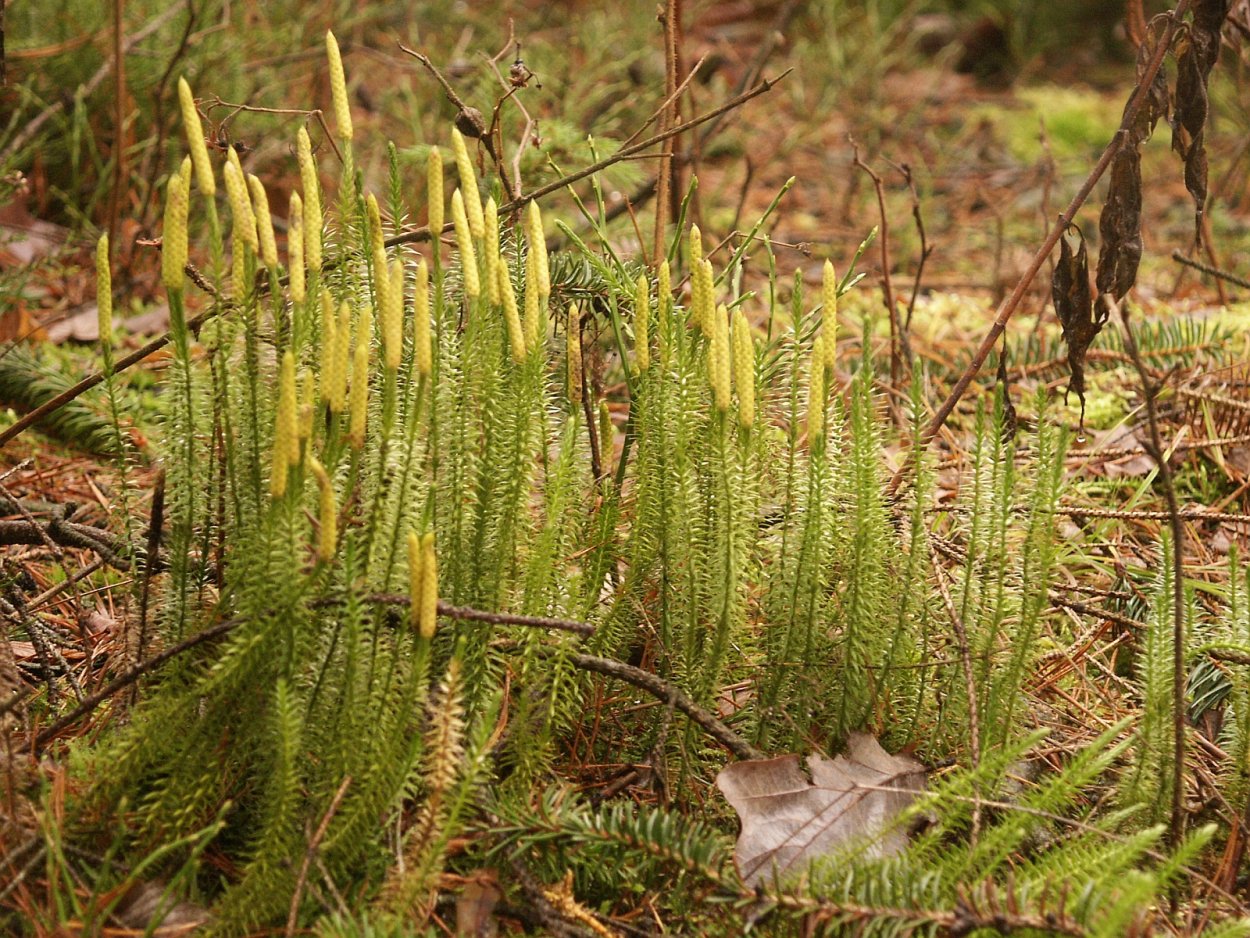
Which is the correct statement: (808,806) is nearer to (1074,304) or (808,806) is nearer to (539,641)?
(539,641)

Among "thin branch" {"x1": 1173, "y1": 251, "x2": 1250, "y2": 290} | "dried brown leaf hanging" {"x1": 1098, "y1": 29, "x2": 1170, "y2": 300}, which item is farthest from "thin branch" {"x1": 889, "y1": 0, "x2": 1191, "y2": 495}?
"thin branch" {"x1": 1173, "y1": 251, "x2": 1250, "y2": 290}

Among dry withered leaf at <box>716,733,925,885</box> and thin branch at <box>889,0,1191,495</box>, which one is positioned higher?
thin branch at <box>889,0,1191,495</box>

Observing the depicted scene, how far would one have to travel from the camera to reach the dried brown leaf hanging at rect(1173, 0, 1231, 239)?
2061 mm

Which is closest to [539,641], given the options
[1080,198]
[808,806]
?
[808,806]

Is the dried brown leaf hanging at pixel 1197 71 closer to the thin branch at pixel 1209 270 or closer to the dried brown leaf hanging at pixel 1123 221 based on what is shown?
the dried brown leaf hanging at pixel 1123 221

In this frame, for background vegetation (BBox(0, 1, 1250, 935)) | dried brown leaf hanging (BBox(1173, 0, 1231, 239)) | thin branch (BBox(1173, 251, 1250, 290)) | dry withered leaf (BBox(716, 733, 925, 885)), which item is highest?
dried brown leaf hanging (BBox(1173, 0, 1231, 239))

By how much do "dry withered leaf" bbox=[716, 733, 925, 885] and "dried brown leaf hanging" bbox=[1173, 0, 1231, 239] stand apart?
4.07ft

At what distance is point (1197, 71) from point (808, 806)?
4.90 ft

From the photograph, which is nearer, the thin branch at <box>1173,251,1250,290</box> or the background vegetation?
the background vegetation

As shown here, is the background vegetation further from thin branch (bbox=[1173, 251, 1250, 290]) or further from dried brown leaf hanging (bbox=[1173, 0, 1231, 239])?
thin branch (bbox=[1173, 251, 1250, 290])

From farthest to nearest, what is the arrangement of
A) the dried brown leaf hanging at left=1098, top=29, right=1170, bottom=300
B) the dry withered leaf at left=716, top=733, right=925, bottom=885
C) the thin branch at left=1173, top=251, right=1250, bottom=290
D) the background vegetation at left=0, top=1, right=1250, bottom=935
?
the dried brown leaf hanging at left=1098, top=29, right=1170, bottom=300 < the thin branch at left=1173, top=251, right=1250, bottom=290 < the dry withered leaf at left=716, top=733, right=925, bottom=885 < the background vegetation at left=0, top=1, right=1250, bottom=935

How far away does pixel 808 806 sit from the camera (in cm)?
145

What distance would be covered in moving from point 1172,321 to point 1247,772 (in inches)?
75.5

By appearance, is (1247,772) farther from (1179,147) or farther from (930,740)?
(1179,147)
